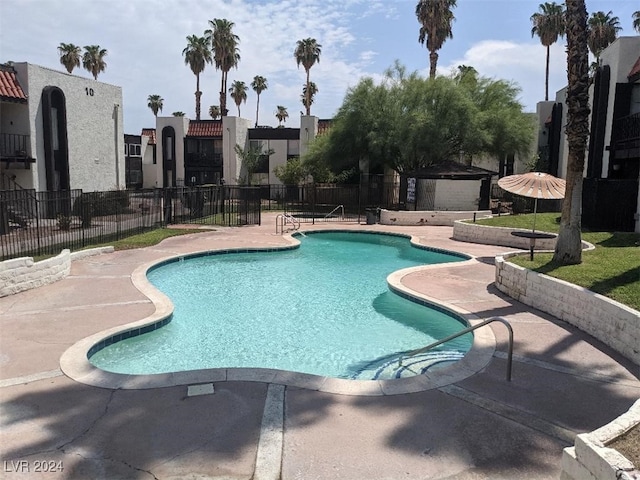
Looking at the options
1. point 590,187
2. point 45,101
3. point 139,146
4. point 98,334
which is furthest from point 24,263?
point 139,146

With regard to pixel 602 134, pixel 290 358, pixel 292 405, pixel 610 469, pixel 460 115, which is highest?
pixel 460 115

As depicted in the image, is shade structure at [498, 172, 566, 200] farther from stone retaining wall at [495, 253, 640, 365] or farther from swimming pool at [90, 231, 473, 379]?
swimming pool at [90, 231, 473, 379]

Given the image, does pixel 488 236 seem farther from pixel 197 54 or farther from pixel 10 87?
pixel 197 54

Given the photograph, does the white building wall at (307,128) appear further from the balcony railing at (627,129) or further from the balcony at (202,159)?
the balcony railing at (627,129)

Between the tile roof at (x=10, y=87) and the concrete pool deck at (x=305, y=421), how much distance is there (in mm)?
16286

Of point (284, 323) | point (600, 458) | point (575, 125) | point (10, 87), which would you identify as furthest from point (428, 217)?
point (600, 458)

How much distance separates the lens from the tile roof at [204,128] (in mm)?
42938

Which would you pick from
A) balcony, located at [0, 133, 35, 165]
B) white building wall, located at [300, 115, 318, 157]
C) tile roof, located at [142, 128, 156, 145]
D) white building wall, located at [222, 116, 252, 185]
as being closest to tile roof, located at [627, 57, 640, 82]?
white building wall, located at [300, 115, 318, 157]

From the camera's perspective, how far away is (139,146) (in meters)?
46.7

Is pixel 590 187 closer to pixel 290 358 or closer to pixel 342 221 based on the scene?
pixel 342 221

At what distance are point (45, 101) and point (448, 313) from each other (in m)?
20.8

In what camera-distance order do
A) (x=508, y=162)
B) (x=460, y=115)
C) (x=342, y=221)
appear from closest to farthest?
1. (x=342, y=221)
2. (x=460, y=115)
3. (x=508, y=162)

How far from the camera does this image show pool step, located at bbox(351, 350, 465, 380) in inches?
282

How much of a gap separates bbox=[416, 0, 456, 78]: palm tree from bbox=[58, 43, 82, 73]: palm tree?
38705mm
